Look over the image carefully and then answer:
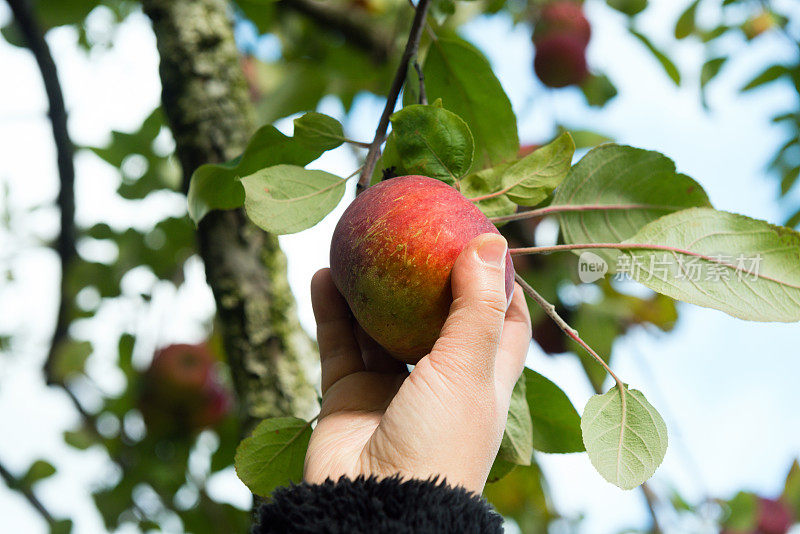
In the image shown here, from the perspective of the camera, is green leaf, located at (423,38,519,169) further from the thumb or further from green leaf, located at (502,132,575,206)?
the thumb

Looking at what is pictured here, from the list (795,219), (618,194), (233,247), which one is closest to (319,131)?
(618,194)

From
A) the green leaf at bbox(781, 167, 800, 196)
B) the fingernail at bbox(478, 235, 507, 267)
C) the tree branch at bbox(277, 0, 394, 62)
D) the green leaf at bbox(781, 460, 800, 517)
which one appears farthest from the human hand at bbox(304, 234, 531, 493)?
the green leaf at bbox(781, 460, 800, 517)

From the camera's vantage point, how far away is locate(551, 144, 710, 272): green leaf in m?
0.60

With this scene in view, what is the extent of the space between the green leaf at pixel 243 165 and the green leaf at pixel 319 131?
0.01m

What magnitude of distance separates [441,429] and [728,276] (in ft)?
0.97

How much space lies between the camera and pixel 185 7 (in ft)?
3.48

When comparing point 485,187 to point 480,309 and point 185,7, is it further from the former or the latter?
point 185,7

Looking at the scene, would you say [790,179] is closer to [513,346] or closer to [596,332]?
[596,332]

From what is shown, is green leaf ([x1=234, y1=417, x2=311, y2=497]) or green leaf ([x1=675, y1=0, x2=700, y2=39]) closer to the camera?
green leaf ([x1=234, y1=417, x2=311, y2=497])

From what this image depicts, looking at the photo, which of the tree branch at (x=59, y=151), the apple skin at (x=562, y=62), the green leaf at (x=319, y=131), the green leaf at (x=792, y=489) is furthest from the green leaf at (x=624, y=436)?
the green leaf at (x=792, y=489)

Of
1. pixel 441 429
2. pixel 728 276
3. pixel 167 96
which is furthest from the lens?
pixel 167 96

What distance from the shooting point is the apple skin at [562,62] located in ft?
4.77

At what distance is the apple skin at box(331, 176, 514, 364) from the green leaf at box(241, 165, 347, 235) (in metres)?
0.06

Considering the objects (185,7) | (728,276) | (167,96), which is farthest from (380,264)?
(185,7)
